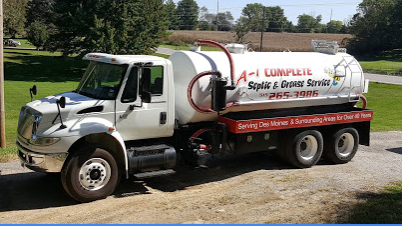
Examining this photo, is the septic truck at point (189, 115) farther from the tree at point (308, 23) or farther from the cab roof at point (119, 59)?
the tree at point (308, 23)

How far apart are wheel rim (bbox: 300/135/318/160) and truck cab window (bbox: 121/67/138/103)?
4.99 meters

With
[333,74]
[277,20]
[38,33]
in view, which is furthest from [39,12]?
[277,20]

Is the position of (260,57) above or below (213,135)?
above

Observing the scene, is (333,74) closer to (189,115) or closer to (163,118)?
(189,115)

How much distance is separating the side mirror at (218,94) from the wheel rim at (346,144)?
435cm

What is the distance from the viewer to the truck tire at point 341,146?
489 inches

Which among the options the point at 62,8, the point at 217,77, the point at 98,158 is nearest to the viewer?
the point at 98,158

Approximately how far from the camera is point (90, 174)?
9062mm

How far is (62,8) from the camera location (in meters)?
43.8

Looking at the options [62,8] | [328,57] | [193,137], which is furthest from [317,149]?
[62,8]

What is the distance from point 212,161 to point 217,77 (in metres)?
3.05

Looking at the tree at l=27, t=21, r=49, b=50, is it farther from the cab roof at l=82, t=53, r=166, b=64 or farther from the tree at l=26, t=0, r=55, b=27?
the cab roof at l=82, t=53, r=166, b=64

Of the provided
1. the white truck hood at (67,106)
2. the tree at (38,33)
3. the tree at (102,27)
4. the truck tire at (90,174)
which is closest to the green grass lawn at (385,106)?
the truck tire at (90,174)

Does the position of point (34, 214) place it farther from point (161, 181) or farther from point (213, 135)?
point (213, 135)
